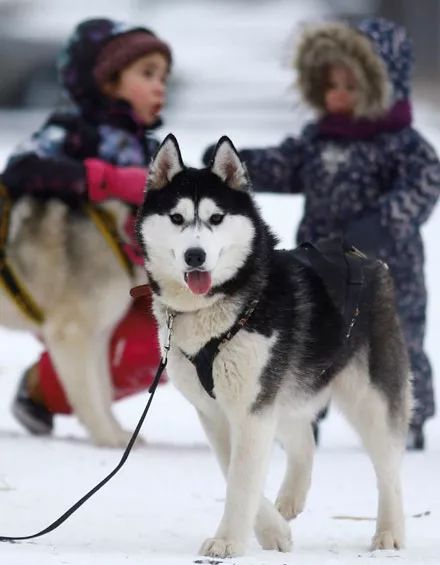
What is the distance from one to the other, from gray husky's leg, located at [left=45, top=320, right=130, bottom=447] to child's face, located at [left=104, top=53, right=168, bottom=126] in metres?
0.97

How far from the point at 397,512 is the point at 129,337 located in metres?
2.09

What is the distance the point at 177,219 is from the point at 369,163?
6.80 ft

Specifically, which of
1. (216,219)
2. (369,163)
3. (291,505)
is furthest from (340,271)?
(369,163)

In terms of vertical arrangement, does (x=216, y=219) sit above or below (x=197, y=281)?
above

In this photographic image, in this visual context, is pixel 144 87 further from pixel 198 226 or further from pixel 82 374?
pixel 198 226

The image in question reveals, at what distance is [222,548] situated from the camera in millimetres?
2961

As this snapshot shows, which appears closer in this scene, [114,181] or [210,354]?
[210,354]

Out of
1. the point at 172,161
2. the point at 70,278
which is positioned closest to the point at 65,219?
the point at 70,278

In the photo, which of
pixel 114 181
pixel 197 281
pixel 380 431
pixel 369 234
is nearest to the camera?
pixel 197 281

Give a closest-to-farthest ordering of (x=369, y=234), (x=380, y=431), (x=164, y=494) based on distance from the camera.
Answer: (x=380, y=431)
(x=164, y=494)
(x=369, y=234)

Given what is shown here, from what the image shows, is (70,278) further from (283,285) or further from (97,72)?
(283,285)

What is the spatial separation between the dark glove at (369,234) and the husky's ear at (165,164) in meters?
1.68

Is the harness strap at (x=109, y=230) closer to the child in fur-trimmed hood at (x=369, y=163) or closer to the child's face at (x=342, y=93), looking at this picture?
the child in fur-trimmed hood at (x=369, y=163)

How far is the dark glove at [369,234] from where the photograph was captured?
15.6ft
